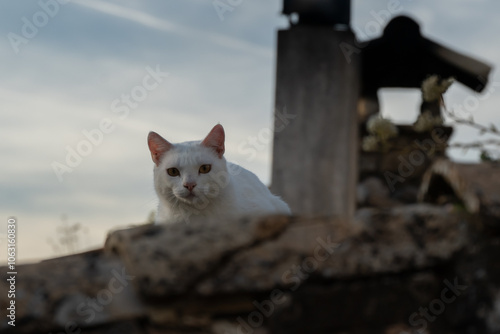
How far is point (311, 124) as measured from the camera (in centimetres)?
493

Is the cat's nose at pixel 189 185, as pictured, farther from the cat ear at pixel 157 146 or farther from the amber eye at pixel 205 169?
the cat ear at pixel 157 146

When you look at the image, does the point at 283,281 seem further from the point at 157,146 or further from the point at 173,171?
the point at 157,146

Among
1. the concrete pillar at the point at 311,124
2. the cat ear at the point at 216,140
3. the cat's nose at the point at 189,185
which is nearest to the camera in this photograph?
the cat's nose at the point at 189,185

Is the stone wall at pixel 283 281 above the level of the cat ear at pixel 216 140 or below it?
below

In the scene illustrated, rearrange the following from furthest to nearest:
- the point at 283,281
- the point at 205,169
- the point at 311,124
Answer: the point at 311,124 → the point at 205,169 → the point at 283,281

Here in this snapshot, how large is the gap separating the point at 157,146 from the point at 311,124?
168 cm

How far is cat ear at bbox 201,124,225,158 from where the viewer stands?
3.64 metres

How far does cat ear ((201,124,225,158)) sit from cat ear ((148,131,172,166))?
0.25m

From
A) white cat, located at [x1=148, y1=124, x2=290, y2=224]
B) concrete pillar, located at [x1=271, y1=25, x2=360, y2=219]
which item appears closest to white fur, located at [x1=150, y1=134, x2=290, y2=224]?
white cat, located at [x1=148, y1=124, x2=290, y2=224]

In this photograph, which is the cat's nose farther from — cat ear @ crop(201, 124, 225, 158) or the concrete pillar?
the concrete pillar

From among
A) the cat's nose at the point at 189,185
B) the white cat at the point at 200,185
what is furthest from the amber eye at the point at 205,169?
the cat's nose at the point at 189,185

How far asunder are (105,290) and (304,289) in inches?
24.6

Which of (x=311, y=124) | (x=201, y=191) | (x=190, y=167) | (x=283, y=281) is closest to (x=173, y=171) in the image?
(x=190, y=167)

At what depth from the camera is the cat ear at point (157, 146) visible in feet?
12.0
